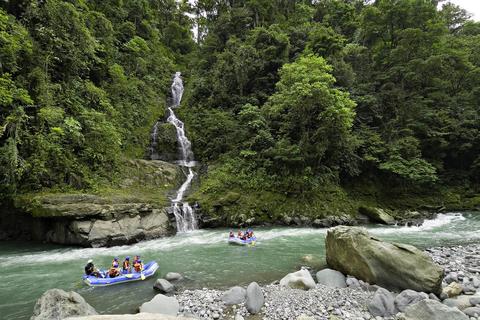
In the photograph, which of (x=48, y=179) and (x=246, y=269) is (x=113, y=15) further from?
(x=246, y=269)

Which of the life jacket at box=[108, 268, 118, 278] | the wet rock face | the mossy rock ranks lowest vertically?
the life jacket at box=[108, 268, 118, 278]

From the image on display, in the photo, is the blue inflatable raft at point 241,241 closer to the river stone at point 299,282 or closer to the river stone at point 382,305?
the river stone at point 299,282

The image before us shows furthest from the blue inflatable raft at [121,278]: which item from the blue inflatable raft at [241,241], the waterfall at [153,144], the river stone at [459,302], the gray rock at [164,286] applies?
the waterfall at [153,144]

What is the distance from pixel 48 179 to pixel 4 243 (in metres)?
4.55

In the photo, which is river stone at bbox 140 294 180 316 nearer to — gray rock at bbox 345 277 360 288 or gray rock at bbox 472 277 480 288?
gray rock at bbox 345 277 360 288

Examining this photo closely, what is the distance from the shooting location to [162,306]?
7.82 meters

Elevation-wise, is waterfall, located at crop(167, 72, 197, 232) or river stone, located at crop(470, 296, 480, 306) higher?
waterfall, located at crop(167, 72, 197, 232)

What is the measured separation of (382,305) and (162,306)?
5.97m

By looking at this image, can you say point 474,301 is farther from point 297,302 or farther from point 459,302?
point 297,302

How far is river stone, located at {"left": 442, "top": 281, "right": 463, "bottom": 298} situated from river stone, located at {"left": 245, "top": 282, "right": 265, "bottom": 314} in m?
5.53

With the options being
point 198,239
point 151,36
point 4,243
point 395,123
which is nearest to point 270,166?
point 198,239

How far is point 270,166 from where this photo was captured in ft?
76.2

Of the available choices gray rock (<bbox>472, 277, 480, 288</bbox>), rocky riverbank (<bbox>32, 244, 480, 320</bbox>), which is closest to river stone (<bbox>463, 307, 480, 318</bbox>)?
rocky riverbank (<bbox>32, 244, 480, 320</bbox>)

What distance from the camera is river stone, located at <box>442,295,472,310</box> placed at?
762 centimetres
